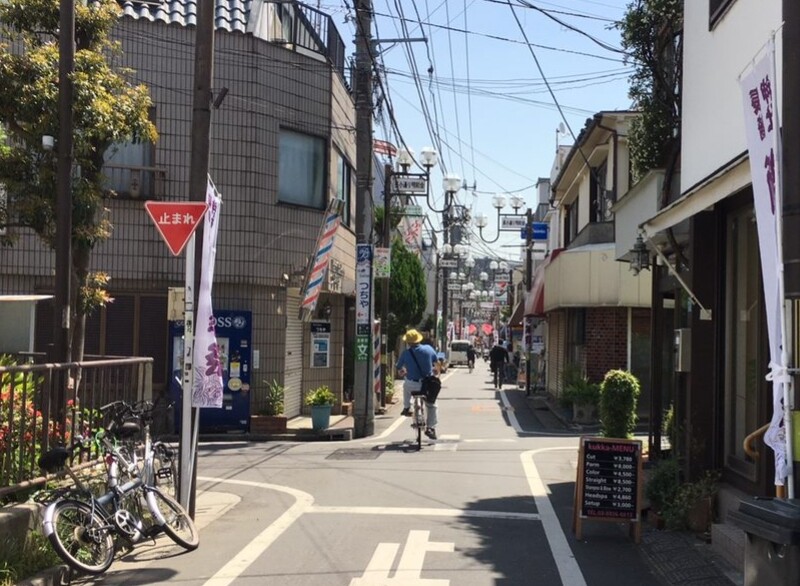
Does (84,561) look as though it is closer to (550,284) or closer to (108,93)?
(108,93)

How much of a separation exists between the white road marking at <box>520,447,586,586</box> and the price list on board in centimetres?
42

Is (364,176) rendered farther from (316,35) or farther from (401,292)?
(401,292)

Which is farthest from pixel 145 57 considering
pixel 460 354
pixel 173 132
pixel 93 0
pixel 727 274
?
pixel 460 354

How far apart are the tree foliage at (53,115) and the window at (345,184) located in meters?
11.1

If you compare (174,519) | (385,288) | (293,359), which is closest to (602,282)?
(385,288)

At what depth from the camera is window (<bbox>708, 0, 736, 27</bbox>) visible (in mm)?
8811

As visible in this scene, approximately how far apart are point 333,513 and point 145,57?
11.2 m

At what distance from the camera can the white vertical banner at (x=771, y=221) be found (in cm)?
544

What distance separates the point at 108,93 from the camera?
31.6 feet

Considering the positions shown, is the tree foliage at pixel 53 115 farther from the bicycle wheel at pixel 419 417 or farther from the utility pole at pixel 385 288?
the utility pole at pixel 385 288

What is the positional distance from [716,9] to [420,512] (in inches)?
238

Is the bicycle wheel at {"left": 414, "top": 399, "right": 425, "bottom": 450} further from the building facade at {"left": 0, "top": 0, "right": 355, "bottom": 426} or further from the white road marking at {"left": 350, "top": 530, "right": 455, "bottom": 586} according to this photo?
the white road marking at {"left": 350, "top": 530, "right": 455, "bottom": 586}

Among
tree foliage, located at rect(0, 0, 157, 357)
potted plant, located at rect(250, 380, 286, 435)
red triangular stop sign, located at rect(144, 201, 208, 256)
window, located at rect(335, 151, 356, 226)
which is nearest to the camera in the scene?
red triangular stop sign, located at rect(144, 201, 208, 256)

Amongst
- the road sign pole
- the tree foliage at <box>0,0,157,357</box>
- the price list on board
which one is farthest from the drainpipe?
the road sign pole
